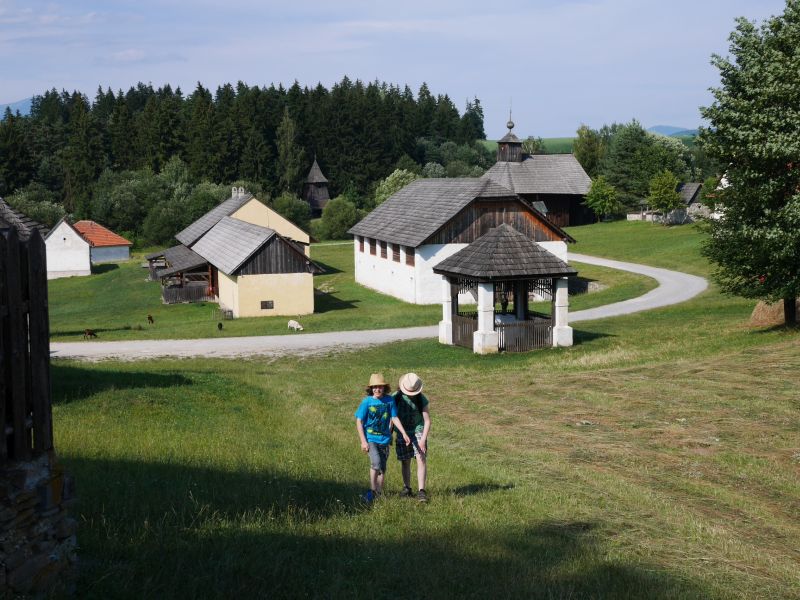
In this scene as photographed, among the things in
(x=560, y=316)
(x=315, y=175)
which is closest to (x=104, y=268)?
(x=315, y=175)

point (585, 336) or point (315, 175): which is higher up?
point (315, 175)

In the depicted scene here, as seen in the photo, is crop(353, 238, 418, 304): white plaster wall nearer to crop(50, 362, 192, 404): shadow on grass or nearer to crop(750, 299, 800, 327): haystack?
crop(750, 299, 800, 327): haystack

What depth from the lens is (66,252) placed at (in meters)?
64.9

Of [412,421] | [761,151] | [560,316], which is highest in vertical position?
[761,151]

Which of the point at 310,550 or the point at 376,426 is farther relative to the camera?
the point at 376,426

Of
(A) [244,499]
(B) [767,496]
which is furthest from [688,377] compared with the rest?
(A) [244,499]

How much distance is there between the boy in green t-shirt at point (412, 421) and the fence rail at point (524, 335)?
18.7 meters

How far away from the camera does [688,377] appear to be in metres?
21.9

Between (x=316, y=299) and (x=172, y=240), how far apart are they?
3526cm

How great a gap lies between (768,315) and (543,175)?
158ft

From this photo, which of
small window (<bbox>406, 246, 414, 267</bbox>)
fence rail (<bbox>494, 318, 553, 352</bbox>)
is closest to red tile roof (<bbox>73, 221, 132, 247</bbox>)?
small window (<bbox>406, 246, 414, 267</bbox>)

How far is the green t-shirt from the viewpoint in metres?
11.0

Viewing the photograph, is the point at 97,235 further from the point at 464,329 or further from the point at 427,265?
the point at 464,329

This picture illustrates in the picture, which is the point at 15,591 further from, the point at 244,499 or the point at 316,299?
the point at 316,299
